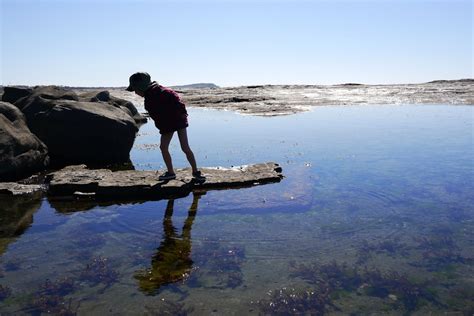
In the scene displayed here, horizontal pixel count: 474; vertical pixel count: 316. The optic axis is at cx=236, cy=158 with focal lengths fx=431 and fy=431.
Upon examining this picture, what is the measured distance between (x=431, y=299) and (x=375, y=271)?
23.4 inches

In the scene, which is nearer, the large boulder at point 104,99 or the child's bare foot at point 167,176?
the child's bare foot at point 167,176

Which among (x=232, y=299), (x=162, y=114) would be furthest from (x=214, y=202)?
(x=232, y=299)

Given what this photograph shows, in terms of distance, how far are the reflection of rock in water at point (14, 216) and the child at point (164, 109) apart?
202 centimetres

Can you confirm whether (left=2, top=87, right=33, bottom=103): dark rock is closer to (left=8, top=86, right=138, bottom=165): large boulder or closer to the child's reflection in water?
(left=8, top=86, right=138, bottom=165): large boulder

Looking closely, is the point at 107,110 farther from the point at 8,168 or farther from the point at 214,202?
the point at 214,202

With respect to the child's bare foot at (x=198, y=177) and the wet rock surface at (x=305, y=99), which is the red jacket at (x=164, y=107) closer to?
the child's bare foot at (x=198, y=177)

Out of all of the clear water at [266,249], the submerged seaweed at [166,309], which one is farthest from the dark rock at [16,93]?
the submerged seaweed at [166,309]

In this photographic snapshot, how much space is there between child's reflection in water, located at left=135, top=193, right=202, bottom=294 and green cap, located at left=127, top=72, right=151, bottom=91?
276cm

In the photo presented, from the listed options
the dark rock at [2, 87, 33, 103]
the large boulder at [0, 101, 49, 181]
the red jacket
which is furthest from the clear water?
the dark rock at [2, 87, 33, 103]

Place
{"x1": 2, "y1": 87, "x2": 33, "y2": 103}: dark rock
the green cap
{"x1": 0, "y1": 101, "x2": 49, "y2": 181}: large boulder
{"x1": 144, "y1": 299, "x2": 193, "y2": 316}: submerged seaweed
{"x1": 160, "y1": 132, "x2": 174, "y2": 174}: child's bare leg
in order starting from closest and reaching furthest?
{"x1": 144, "y1": 299, "x2": 193, "y2": 316}: submerged seaweed → the green cap → {"x1": 160, "y1": 132, "x2": 174, "y2": 174}: child's bare leg → {"x1": 0, "y1": 101, "x2": 49, "y2": 181}: large boulder → {"x1": 2, "y1": 87, "x2": 33, "y2": 103}: dark rock

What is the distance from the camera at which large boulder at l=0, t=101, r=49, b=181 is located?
7824 mm

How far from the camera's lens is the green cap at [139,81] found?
280 inches

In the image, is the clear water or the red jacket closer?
the clear water

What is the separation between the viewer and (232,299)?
3564mm
